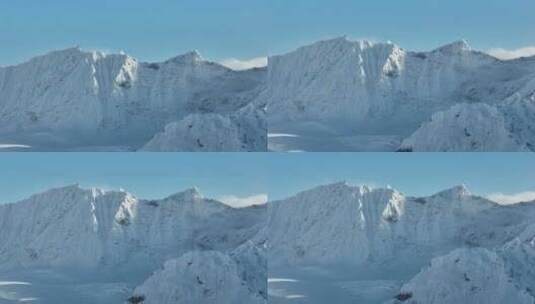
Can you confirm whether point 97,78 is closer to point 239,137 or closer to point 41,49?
point 41,49

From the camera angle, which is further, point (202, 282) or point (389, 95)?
point (389, 95)

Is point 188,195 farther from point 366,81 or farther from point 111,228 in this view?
point 366,81

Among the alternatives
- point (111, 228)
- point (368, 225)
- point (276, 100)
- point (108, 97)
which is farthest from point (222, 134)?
point (368, 225)

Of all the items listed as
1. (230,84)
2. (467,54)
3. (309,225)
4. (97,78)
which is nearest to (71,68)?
(97,78)

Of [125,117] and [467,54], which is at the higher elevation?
[467,54]

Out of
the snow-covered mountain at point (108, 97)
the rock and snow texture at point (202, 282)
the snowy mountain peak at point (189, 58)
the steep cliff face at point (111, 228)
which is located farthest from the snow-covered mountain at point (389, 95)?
the rock and snow texture at point (202, 282)

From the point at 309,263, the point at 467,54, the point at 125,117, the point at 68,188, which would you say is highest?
the point at 467,54
